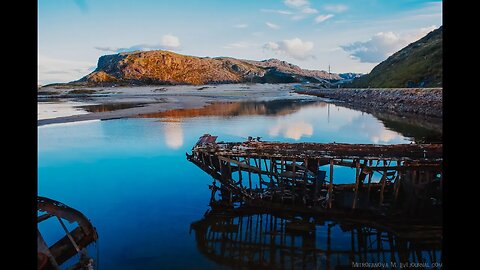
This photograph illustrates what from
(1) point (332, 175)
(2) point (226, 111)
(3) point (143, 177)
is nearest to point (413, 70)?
(2) point (226, 111)

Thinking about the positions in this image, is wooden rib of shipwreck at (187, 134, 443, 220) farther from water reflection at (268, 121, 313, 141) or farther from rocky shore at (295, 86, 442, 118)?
rocky shore at (295, 86, 442, 118)

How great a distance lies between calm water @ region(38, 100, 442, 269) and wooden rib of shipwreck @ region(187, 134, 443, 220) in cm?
208

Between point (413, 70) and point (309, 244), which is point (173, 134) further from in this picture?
point (413, 70)

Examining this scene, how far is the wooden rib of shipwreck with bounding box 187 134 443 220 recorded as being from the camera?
47.4ft

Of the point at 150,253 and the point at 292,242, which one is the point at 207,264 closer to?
the point at 150,253

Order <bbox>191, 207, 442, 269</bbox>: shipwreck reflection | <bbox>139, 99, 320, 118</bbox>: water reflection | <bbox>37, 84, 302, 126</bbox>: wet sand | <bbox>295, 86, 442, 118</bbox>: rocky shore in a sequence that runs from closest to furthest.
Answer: <bbox>191, 207, 442, 269</bbox>: shipwreck reflection, <bbox>295, 86, 442, 118</bbox>: rocky shore, <bbox>37, 84, 302, 126</bbox>: wet sand, <bbox>139, 99, 320, 118</bbox>: water reflection

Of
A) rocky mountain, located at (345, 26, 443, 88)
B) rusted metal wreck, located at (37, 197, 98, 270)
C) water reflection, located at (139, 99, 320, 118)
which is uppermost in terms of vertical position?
rocky mountain, located at (345, 26, 443, 88)

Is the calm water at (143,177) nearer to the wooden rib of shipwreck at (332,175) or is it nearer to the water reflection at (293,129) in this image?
the water reflection at (293,129)

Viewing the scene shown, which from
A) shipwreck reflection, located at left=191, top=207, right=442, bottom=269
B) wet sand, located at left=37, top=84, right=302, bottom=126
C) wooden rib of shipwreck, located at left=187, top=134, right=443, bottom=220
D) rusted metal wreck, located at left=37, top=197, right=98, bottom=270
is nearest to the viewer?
rusted metal wreck, located at left=37, top=197, right=98, bottom=270

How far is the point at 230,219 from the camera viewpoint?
52.3 ft

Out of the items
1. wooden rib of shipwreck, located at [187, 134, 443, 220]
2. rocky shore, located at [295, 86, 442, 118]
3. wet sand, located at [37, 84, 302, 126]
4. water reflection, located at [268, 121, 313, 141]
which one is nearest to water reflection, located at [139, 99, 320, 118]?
wet sand, located at [37, 84, 302, 126]

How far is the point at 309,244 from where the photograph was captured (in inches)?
522

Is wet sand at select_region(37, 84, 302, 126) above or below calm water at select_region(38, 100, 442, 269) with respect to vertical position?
above
